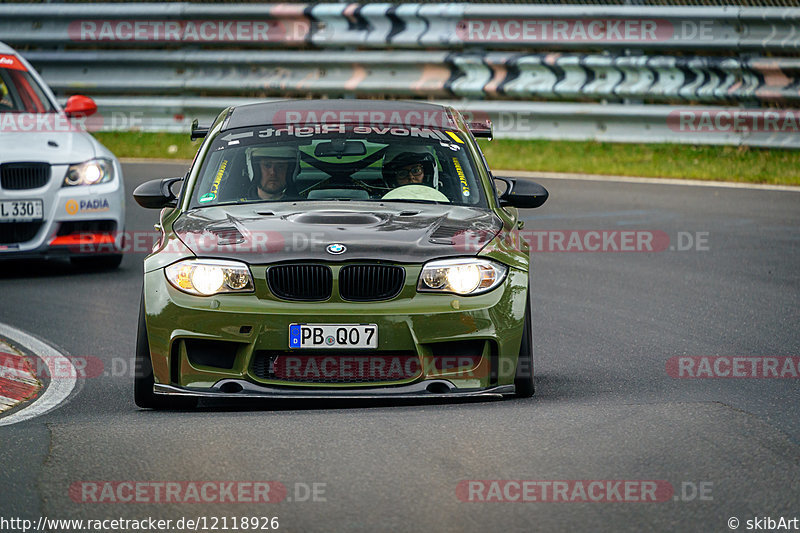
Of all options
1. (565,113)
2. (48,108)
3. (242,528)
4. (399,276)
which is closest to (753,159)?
(565,113)

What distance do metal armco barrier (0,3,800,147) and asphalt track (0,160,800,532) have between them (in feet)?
25.2

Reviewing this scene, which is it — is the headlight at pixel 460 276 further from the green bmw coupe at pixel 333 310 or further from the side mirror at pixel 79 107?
the side mirror at pixel 79 107

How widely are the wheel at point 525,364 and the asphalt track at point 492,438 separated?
9cm

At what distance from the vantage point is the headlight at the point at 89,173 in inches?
450

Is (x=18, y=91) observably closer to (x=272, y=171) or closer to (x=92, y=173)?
(x=92, y=173)

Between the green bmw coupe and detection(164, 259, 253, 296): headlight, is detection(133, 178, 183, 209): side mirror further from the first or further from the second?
detection(164, 259, 253, 296): headlight

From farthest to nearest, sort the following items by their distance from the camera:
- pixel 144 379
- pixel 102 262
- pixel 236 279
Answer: pixel 102 262 < pixel 144 379 < pixel 236 279

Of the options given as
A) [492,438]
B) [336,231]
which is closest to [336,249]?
[336,231]

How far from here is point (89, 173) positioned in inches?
454

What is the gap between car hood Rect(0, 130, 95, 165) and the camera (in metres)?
11.3

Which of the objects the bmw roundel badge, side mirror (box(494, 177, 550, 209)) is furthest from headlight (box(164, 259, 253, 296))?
side mirror (box(494, 177, 550, 209))

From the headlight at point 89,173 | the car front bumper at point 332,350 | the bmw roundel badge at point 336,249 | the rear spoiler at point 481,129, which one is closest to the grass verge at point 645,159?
the headlight at point 89,173

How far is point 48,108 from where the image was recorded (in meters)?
12.4

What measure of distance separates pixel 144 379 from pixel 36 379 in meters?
1.39
